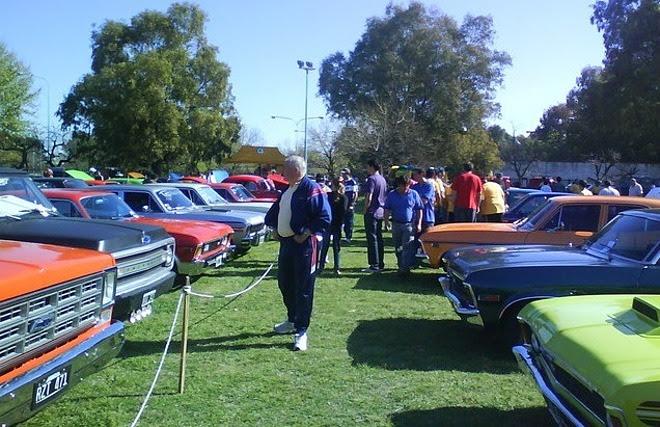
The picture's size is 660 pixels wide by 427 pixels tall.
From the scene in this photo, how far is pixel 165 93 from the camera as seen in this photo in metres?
37.1

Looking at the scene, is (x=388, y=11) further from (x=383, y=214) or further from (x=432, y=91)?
(x=383, y=214)

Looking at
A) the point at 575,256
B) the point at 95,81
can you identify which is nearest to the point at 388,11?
the point at 95,81

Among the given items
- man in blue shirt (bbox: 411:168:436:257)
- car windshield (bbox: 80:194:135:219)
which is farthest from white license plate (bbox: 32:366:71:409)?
man in blue shirt (bbox: 411:168:436:257)

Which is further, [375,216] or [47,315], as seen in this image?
[375,216]

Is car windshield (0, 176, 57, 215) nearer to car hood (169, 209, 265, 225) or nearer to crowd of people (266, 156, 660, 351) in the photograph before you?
crowd of people (266, 156, 660, 351)

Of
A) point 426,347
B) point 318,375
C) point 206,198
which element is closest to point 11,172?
point 318,375

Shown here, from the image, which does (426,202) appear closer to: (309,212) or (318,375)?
(309,212)

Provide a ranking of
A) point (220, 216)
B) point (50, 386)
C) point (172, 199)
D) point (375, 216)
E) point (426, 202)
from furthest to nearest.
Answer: point (172, 199)
point (426, 202)
point (220, 216)
point (375, 216)
point (50, 386)

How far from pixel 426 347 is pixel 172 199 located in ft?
23.5

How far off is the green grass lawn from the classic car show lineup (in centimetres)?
47

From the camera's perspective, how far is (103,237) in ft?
18.7

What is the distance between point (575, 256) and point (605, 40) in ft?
123

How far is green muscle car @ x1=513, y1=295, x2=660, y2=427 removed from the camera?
280 centimetres

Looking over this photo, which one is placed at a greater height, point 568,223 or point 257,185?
point 568,223
